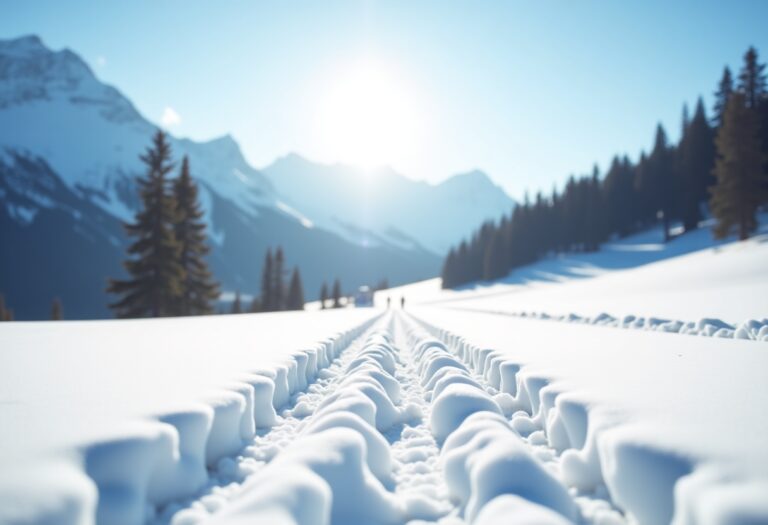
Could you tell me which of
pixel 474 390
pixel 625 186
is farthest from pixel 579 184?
pixel 474 390

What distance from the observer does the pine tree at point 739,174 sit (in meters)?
25.4

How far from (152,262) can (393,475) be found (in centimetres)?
2187

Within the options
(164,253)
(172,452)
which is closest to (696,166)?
(164,253)

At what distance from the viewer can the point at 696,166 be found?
41.8m

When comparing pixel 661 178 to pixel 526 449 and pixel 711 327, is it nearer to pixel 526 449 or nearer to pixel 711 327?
pixel 711 327

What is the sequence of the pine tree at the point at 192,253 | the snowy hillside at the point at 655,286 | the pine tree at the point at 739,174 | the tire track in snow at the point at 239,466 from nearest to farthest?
the tire track in snow at the point at 239,466, the snowy hillside at the point at 655,286, the pine tree at the point at 192,253, the pine tree at the point at 739,174

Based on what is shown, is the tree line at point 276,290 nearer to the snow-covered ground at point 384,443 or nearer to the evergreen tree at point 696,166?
the evergreen tree at point 696,166

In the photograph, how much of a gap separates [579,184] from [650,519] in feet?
197

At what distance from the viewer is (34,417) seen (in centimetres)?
149

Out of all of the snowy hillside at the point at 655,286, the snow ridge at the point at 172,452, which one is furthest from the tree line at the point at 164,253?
the snow ridge at the point at 172,452

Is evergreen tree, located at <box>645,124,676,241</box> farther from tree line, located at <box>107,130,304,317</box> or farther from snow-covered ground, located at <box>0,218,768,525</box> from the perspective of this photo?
snow-covered ground, located at <box>0,218,768,525</box>

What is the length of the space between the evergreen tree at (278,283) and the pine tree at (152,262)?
2071 centimetres

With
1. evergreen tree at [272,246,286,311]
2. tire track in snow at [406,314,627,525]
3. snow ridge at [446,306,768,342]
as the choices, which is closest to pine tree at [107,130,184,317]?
snow ridge at [446,306,768,342]

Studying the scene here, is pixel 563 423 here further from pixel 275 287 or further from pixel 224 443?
pixel 275 287
